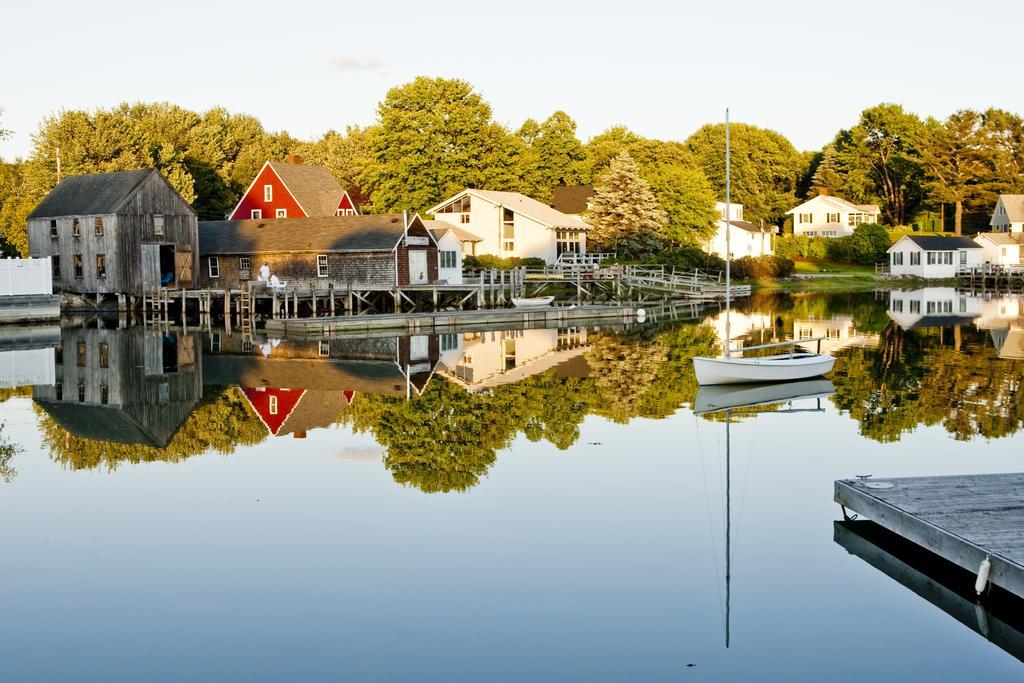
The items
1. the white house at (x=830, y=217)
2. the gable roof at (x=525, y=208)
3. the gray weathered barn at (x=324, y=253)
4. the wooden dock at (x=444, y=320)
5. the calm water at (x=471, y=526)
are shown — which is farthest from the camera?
the white house at (x=830, y=217)

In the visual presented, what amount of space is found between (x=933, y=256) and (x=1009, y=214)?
51.4 ft

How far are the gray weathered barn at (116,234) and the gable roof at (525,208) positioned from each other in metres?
25.1

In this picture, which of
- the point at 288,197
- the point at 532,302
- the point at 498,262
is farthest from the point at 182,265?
the point at 498,262

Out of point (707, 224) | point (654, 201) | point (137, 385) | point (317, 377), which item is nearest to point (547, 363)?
point (317, 377)

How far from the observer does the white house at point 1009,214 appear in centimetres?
10138

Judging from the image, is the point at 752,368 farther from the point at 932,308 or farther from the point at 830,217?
the point at 830,217

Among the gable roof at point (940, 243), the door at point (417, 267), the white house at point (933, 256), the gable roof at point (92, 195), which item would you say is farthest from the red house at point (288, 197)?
the gable roof at point (940, 243)

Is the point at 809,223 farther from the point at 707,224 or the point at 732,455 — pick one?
the point at 732,455

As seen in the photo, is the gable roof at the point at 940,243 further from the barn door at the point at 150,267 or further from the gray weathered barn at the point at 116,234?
the barn door at the point at 150,267

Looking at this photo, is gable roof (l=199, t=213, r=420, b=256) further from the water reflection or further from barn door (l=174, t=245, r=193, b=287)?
the water reflection

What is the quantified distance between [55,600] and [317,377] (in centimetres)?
1951

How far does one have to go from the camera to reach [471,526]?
1516 cm

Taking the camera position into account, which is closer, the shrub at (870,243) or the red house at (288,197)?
the red house at (288,197)

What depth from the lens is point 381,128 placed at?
9144cm
